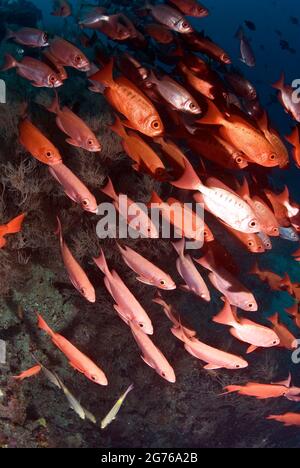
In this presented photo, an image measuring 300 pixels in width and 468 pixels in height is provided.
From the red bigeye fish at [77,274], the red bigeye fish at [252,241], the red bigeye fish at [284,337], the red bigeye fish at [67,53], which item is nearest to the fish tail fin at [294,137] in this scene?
the red bigeye fish at [252,241]

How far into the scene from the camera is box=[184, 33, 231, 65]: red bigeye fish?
433cm

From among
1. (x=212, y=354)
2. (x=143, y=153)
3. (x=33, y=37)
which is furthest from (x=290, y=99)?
(x=33, y=37)

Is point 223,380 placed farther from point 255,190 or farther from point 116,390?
point 255,190

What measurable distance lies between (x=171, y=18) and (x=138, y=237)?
9.26 ft

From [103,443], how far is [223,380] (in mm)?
2189

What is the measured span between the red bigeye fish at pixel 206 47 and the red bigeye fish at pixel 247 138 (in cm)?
184

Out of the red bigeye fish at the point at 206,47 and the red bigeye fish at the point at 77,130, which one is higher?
the red bigeye fish at the point at 206,47

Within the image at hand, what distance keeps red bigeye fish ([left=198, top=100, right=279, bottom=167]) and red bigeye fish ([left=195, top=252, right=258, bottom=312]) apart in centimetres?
103

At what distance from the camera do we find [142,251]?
4715 millimetres

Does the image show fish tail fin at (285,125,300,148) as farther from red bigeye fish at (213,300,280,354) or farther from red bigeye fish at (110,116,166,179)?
red bigeye fish at (213,300,280,354)

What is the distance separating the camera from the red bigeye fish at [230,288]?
3191 mm

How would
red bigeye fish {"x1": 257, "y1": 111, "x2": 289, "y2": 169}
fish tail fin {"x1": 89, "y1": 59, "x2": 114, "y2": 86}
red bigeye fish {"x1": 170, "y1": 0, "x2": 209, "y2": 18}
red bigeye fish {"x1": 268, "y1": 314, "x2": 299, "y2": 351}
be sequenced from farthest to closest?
red bigeye fish {"x1": 170, "y1": 0, "x2": 209, "y2": 18}
red bigeye fish {"x1": 268, "y1": 314, "x2": 299, "y2": 351}
red bigeye fish {"x1": 257, "y1": 111, "x2": 289, "y2": 169}
fish tail fin {"x1": 89, "y1": 59, "x2": 114, "y2": 86}

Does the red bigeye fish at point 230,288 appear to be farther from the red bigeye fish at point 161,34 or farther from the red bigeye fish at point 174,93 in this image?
the red bigeye fish at point 161,34

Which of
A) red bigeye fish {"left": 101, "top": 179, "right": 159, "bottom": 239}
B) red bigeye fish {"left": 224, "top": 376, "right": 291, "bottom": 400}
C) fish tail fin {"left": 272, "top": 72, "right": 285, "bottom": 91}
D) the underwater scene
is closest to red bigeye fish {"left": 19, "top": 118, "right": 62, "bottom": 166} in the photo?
the underwater scene
